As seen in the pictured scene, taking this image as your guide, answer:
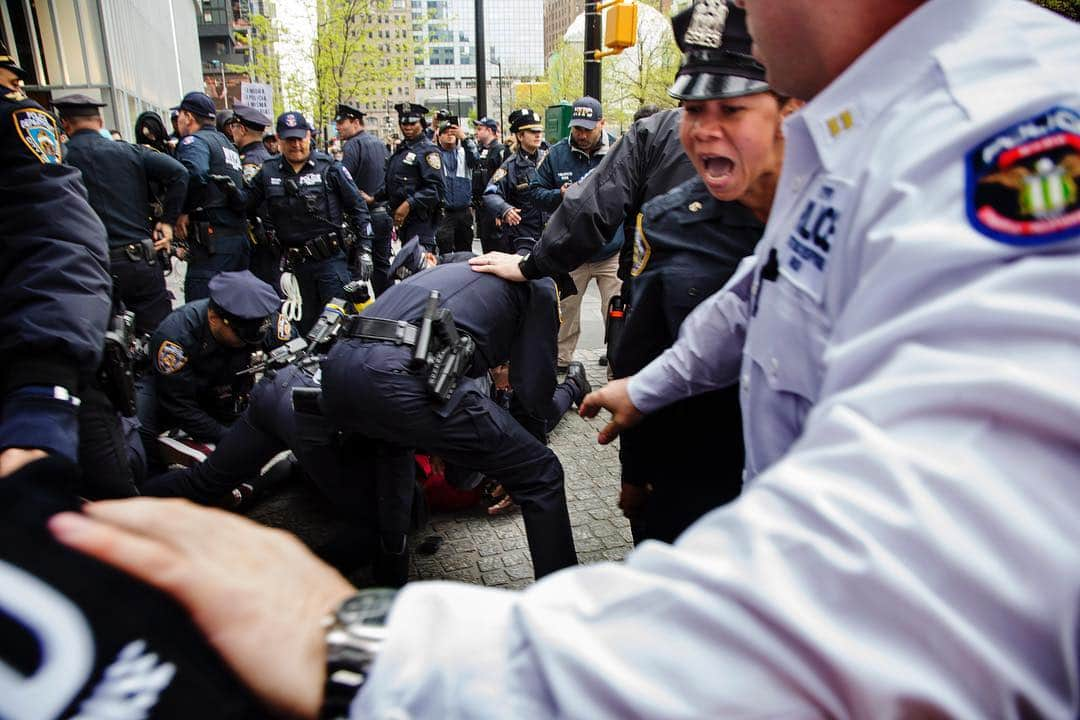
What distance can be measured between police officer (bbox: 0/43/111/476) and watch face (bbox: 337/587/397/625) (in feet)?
4.02

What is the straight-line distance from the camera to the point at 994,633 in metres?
0.42

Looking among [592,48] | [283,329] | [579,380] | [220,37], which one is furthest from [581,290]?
[220,37]

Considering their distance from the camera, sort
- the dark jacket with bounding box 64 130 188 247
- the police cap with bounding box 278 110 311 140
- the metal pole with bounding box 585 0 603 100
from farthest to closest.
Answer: the metal pole with bounding box 585 0 603 100
the police cap with bounding box 278 110 311 140
the dark jacket with bounding box 64 130 188 247

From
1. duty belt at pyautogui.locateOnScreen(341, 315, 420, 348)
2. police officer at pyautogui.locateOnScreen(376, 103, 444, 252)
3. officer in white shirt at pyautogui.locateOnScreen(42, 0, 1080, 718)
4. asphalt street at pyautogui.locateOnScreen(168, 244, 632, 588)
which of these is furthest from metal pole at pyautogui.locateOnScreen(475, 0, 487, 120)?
officer in white shirt at pyautogui.locateOnScreen(42, 0, 1080, 718)

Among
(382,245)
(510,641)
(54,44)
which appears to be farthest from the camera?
(54,44)

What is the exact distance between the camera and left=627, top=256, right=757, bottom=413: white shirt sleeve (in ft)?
5.25

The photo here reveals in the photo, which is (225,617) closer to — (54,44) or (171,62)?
(54,44)

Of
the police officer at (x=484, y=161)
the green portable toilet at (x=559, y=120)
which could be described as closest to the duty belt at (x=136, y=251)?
the police officer at (x=484, y=161)

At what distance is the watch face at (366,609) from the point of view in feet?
1.97

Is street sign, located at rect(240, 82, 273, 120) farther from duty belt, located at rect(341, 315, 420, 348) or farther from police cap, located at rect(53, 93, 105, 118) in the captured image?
duty belt, located at rect(341, 315, 420, 348)

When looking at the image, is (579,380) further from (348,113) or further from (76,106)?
(348,113)

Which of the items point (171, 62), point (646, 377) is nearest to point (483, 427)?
point (646, 377)

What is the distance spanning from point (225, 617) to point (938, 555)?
21.9 inches

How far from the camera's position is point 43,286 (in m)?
1.69
